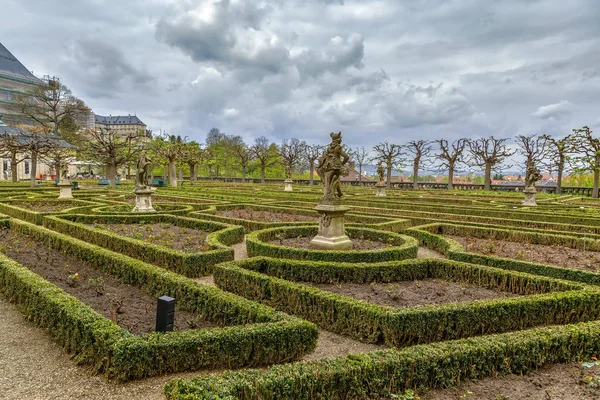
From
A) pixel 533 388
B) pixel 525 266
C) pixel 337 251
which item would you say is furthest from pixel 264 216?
pixel 533 388

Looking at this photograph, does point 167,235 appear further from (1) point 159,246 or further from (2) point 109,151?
(2) point 109,151

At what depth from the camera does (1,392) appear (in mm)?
4352

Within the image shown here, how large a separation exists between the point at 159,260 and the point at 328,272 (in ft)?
13.3

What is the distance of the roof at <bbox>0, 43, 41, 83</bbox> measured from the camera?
217 feet

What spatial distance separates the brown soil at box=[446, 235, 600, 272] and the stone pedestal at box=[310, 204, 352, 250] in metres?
3.63

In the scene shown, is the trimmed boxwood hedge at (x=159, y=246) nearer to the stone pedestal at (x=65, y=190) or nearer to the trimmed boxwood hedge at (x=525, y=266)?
the trimmed boxwood hedge at (x=525, y=266)

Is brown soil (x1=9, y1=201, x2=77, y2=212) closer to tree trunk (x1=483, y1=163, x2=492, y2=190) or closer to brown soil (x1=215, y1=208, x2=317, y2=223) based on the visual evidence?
brown soil (x1=215, y1=208, x2=317, y2=223)

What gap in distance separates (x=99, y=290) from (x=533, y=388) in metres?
6.80

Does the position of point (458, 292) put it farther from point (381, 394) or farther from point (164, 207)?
point (164, 207)

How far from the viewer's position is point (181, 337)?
15.7ft

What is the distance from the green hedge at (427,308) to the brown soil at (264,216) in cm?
807

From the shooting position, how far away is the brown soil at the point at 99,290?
6.04 metres

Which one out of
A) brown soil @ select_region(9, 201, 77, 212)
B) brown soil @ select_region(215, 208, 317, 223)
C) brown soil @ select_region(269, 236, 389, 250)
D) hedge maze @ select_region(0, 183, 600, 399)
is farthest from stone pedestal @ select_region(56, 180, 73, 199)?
brown soil @ select_region(269, 236, 389, 250)

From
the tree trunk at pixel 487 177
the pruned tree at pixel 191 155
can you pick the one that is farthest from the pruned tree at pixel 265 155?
the tree trunk at pixel 487 177
